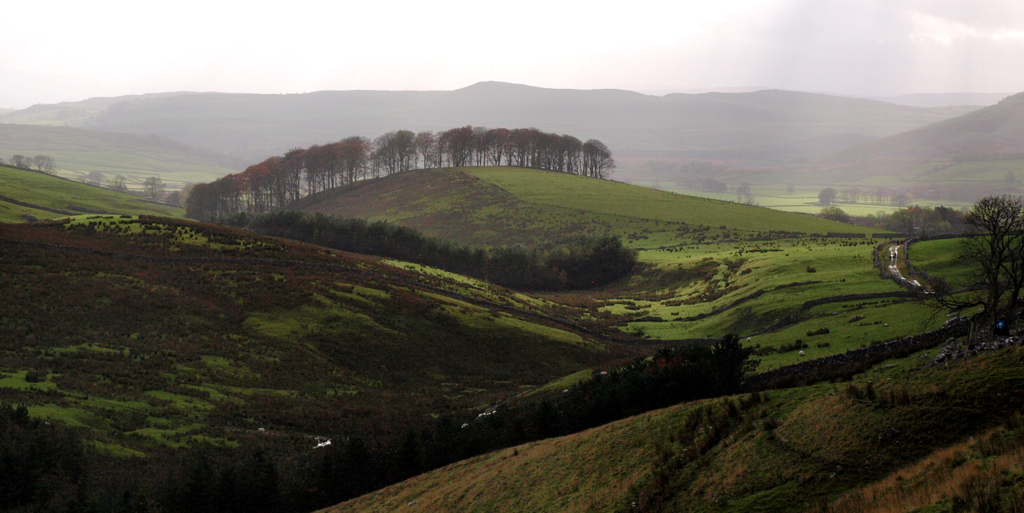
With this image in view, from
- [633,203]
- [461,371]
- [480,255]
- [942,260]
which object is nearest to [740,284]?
[942,260]

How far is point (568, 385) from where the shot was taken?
48.6 m

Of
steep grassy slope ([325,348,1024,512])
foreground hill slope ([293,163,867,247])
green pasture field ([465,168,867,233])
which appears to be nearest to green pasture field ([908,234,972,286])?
steep grassy slope ([325,348,1024,512])

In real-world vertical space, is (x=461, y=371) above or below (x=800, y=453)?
below

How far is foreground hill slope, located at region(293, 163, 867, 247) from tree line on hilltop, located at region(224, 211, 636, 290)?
58.5 ft

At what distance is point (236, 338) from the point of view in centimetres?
5872

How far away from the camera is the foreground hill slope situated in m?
135

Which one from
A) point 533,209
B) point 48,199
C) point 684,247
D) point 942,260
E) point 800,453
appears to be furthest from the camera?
point 533,209

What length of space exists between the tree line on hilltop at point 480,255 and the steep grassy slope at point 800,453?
3280 inches

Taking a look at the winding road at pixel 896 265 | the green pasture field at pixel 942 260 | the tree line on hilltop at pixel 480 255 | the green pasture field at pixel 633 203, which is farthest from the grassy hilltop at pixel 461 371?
the green pasture field at pixel 633 203

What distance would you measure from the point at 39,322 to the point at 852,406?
61.0 m

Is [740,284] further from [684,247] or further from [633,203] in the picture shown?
[633,203]

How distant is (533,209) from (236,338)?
99.8m

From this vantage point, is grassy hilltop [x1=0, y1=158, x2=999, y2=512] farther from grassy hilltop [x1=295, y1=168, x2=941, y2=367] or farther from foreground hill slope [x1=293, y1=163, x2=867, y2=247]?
foreground hill slope [x1=293, y1=163, x2=867, y2=247]

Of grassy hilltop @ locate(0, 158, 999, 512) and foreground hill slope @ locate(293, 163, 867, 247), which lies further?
foreground hill slope @ locate(293, 163, 867, 247)
